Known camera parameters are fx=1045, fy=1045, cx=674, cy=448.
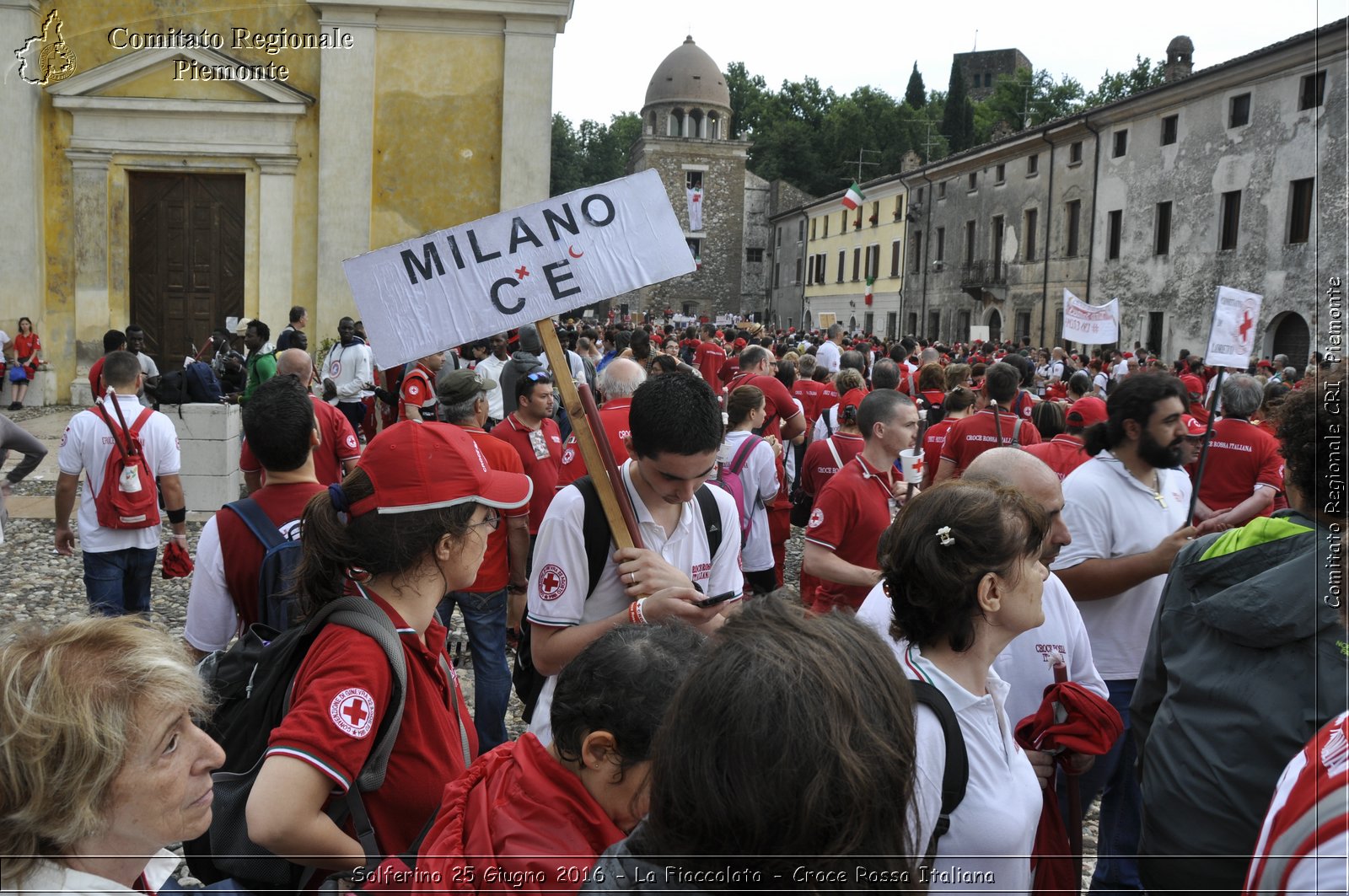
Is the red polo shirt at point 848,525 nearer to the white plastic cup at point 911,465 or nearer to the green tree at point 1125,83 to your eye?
the white plastic cup at point 911,465

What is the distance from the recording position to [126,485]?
549cm

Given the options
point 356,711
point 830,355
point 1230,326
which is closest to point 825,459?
point 1230,326

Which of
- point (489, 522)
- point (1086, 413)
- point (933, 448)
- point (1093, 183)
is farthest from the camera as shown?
point (1093, 183)

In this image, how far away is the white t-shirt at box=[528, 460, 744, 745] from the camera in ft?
9.62

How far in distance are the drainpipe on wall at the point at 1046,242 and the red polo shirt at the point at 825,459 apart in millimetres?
35834

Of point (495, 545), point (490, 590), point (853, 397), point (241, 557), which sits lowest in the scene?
point (490, 590)

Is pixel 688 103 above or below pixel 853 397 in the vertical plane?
above

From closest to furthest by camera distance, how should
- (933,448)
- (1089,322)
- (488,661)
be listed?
(488,661), (933,448), (1089,322)

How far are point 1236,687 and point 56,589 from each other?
7.91 meters

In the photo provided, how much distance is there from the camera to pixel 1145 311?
3484 centimetres

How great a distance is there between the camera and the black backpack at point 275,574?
110 inches

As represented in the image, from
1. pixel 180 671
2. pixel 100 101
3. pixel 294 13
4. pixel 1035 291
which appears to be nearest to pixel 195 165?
pixel 100 101

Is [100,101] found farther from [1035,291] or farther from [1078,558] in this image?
[1035,291]

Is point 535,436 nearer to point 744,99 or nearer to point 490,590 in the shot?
point 490,590
